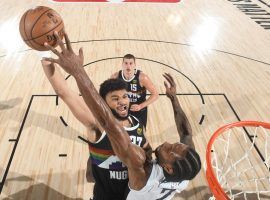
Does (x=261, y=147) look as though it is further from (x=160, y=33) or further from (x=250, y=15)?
(x=250, y=15)

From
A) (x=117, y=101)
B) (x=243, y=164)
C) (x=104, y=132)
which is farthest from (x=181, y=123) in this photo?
(x=243, y=164)

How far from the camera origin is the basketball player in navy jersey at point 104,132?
251cm

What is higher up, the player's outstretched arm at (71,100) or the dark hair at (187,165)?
the player's outstretched arm at (71,100)

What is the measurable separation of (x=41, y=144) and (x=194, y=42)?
514 centimetres

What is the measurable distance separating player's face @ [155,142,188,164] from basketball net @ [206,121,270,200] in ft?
5.35

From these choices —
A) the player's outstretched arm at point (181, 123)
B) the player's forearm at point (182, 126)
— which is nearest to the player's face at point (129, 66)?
the player's outstretched arm at point (181, 123)

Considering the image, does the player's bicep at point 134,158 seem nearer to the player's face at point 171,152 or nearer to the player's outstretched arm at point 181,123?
the player's face at point 171,152

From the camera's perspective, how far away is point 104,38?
26.3ft

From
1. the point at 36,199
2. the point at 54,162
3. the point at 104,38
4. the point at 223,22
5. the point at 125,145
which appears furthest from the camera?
the point at 223,22

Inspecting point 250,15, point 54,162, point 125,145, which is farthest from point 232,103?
point 250,15

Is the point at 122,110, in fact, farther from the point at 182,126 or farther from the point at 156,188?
the point at 156,188

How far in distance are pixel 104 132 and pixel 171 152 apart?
745 millimetres

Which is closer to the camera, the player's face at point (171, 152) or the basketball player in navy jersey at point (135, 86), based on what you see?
the player's face at point (171, 152)

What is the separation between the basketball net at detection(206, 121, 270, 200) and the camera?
12.8 feet
